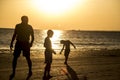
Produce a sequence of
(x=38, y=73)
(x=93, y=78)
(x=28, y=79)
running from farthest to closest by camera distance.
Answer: (x=38, y=73) → (x=93, y=78) → (x=28, y=79)

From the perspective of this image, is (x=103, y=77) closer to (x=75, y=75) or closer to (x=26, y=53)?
(x=75, y=75)

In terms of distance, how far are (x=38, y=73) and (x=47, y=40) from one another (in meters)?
1.61

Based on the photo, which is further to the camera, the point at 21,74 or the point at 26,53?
the point at 21,74

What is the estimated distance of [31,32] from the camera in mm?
13242

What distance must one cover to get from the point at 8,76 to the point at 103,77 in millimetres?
3871

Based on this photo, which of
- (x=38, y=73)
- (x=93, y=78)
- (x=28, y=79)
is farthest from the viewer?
(x=38, y=73)

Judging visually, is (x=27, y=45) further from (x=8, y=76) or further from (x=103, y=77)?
(x=103, y=77)

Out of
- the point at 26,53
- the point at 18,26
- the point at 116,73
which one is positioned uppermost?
the point at 18,26

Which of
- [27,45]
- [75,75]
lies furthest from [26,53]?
[75,75]

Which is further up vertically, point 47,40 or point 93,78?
point 47,40

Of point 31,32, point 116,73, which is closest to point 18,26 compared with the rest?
point 31,32

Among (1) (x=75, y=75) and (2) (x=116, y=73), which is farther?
(2) (x=116, y=73)

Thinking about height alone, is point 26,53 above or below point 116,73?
above

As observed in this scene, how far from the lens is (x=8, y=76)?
535 inches
